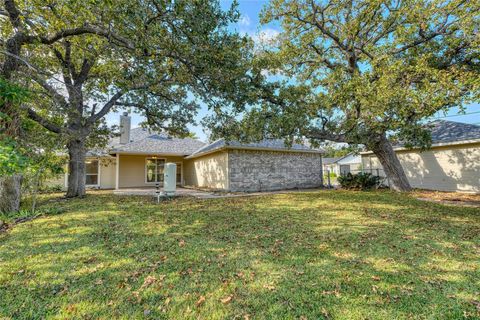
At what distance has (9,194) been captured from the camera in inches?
285

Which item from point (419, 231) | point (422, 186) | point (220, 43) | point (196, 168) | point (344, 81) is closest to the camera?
point (419, 231)

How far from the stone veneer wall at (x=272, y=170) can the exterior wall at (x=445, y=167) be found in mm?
5728

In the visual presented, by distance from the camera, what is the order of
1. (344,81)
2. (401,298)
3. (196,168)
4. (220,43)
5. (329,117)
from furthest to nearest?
(196,168), (329,117), (344,81), (220,43), (401,298)

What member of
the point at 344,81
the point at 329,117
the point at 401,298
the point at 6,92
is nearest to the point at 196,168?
the point at 329,117

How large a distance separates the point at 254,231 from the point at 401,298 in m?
3.08

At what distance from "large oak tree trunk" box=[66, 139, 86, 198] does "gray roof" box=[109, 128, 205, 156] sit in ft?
14.6

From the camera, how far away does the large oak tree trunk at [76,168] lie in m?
10.9

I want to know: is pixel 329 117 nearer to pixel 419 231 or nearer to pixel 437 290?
pixel 419 231

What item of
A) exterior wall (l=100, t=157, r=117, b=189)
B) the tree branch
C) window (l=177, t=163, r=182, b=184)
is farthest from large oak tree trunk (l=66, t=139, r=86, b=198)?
window (l=177, t=163, r=182, b=184)

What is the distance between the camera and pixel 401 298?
8.40 ft

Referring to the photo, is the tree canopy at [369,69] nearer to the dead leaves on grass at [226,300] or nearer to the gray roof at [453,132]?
the gray roof at [453,132]

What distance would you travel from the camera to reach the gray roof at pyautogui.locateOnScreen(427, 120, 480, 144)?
11718 mm

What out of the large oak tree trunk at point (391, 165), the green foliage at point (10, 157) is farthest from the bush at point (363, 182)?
the green foliage at point (10, 157)

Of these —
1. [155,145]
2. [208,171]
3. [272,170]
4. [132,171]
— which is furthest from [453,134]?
[132,171]
